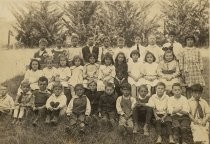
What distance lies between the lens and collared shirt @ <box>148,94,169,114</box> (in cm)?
374

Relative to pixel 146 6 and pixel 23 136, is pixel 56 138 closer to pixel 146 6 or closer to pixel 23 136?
pixel 23 136

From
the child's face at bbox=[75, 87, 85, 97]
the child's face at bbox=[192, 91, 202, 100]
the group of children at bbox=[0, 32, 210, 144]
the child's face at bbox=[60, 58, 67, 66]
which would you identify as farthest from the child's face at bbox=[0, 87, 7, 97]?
the child's face at bbox=[192, 91, 202, 100]

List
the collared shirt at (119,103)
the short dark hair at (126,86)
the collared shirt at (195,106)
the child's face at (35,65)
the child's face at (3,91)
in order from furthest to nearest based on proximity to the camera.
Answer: the child's face at (35,65), the child's face at (3,91), the short dark hair at (126,86), the collared shirt at (119,103), the collared shirt at (195,106)

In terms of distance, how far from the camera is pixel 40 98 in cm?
397

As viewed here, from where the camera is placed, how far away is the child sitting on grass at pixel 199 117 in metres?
3.57

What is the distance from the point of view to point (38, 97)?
3.97 meters

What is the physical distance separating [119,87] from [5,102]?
45.7 inches

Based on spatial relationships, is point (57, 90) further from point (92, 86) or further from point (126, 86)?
point (126, 86)

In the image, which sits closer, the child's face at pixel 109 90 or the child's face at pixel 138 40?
the child's face at pixel 109 90

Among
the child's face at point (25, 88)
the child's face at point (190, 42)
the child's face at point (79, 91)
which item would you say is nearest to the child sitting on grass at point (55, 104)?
the child's face at point (79, 91)

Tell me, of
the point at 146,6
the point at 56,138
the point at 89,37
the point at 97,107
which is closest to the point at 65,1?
the point at 89,37

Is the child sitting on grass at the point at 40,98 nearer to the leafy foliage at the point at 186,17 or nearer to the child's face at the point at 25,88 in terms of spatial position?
the child's face at the point at 25,88

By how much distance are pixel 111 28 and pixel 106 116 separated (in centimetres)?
95

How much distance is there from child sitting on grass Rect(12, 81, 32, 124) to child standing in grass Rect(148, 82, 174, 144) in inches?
48.3
